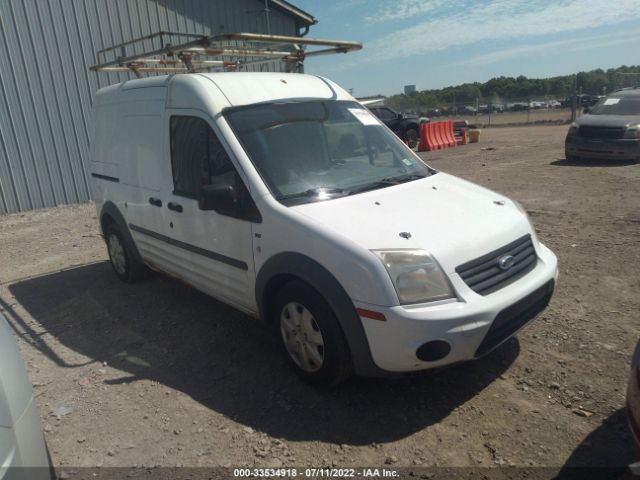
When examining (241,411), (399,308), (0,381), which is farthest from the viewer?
(241,411)

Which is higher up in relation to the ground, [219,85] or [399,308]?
[219,85]

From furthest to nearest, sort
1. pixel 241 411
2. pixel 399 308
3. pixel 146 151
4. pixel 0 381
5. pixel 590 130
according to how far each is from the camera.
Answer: pixel 590 130 → pixel 146 151 → pixel 241 411 → pixel 399 308 → pixel 0 381

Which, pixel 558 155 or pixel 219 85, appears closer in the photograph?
pixel 219 85

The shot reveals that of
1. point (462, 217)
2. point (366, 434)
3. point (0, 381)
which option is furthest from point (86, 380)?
point (462, 217)

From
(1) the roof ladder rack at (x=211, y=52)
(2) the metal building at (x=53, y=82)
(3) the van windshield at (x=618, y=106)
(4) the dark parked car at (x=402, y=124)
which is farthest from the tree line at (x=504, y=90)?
(1) the roof ladder rack at (x=211, y=52)

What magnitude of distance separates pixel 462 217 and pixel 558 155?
11.8m

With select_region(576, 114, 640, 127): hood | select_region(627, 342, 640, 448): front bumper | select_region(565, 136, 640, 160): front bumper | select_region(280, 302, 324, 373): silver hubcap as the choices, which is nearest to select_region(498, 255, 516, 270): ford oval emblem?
select_region(627, 342, 640, 448): front bumper

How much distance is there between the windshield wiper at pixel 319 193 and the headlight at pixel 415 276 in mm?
767

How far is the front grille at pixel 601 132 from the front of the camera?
11062mm

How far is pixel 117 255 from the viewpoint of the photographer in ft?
18.4

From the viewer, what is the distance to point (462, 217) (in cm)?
Answer: 317

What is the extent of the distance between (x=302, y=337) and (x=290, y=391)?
1.38 feet

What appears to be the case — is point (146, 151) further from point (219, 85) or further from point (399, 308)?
point (399, 308)

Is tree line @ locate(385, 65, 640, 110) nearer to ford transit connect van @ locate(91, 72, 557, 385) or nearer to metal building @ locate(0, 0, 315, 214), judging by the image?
metal building @ locate(0, 0, 315, 214)
